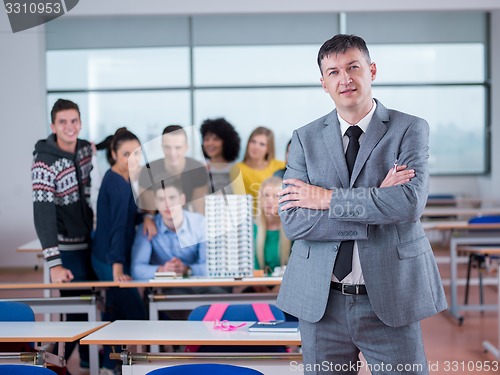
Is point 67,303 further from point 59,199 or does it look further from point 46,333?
point 46,333

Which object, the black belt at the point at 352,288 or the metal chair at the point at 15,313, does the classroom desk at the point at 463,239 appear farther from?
the black belt at the point at 352,288

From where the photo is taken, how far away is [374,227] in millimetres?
2330

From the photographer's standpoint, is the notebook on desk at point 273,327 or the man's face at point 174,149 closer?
the notebook on desk at point 273,327

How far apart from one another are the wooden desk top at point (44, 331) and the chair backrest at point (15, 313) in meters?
0.17

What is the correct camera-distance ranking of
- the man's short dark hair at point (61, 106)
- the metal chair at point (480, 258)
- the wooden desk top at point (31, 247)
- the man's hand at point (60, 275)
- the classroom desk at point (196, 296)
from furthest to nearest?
the metal chair at point (480, 258)
the wooden desk top at point (31, 247)
the man's short dark hair at point (61, 106)
the man's hand at point (60, 275)
the classroom desk at point (196, 296)

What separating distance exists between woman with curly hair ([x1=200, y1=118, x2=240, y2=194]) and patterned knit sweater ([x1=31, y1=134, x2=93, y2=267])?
0.89 meters

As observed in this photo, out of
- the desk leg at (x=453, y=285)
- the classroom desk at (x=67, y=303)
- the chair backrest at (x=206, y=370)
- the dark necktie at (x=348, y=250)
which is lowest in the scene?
the desk leg at (x=453, y=285)

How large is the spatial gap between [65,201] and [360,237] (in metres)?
3.13

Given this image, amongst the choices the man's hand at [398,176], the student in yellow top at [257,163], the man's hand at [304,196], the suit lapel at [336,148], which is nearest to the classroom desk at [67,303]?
the student in yellow top at [257,163]

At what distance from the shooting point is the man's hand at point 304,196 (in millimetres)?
2369

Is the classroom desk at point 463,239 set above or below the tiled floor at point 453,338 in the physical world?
above

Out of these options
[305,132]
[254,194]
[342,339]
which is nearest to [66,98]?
[254,194]

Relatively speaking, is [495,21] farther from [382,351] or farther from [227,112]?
[382,351]

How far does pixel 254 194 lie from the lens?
215 inches
